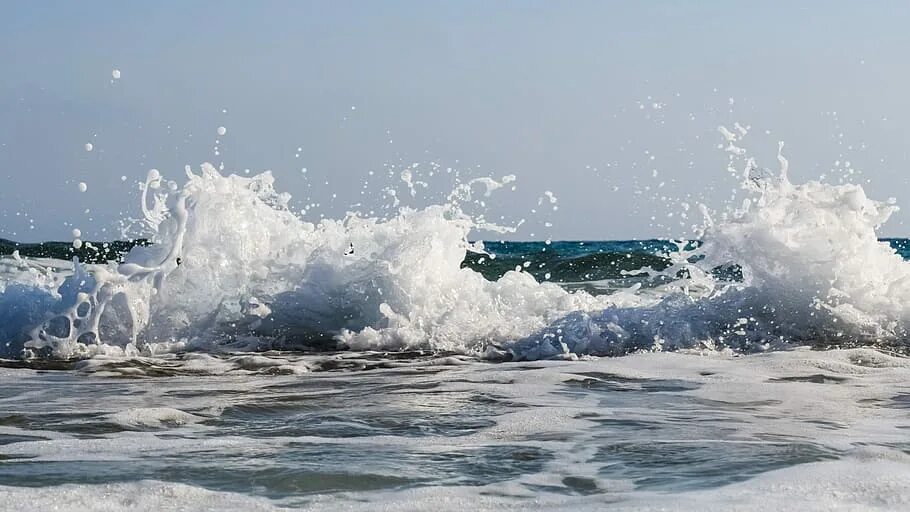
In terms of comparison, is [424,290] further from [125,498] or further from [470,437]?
[125,498]

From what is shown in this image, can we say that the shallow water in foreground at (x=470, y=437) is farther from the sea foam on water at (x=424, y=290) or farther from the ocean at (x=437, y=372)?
the sea foam on water at (x=424, y=290)

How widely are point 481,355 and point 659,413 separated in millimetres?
2766

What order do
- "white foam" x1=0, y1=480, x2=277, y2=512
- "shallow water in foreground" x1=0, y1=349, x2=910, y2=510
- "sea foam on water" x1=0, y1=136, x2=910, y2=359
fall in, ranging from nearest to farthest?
"white foam" x1=0, y1=480, x2=277, y2=512 → "shallow water in foreground" x1=0, y1=349, x2=910, y2=510 → "sea foam on water" x1=0, y1=136, x2=910, y2=359

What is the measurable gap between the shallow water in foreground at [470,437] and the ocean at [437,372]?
0.02 meters

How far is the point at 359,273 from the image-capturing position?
9.25 m

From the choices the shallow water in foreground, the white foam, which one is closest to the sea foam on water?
the shallow water in foreground

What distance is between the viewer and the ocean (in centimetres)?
317

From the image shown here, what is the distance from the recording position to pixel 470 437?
395 centimetres

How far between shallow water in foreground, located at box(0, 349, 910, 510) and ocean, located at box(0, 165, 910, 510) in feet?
0.05

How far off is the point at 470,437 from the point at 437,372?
2.37m

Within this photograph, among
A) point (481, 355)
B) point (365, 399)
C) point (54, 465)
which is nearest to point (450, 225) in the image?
point (481, 355)

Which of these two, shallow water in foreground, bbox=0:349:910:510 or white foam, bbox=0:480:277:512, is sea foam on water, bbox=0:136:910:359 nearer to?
shallow water in foreground, bbox=0:349:910:510

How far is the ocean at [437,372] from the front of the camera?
3168 mm

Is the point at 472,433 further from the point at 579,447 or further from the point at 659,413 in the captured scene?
the point at 659,413
